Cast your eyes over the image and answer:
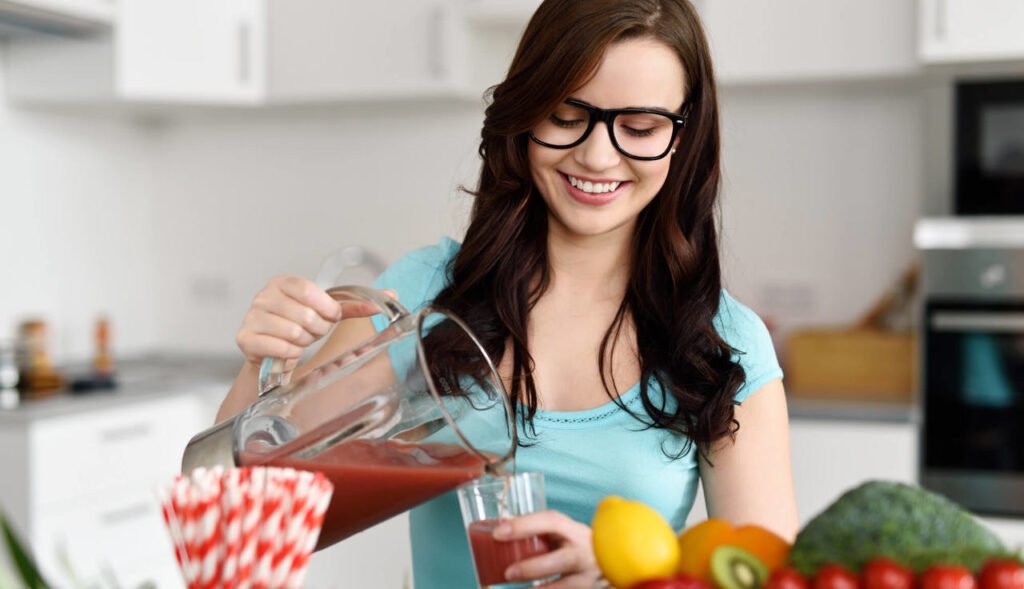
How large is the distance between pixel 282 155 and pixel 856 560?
3379 millimetres

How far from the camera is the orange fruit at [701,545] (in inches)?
26.8

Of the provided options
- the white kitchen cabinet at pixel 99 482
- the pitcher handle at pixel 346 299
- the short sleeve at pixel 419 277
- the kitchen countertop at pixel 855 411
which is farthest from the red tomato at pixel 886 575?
the white kitchen cabinet at pixel 99 482

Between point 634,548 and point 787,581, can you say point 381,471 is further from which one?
point 787,581

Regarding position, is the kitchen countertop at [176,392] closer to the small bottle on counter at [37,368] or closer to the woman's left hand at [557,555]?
the small bottle on counter at [37,368]

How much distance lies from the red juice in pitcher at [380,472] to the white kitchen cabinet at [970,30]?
228 centimetres

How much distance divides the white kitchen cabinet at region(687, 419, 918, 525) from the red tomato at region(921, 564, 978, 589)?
2182 mm

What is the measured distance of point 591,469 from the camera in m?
1.22

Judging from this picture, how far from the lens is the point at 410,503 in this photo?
0.83m

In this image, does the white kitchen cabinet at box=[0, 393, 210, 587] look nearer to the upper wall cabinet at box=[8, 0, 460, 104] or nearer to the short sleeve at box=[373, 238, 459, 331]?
the upper wall cabinet at box=[8, 0, 460, 104]

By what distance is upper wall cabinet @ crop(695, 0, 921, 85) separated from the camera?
2842 mm

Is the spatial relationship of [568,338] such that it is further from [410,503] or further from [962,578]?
[962,578]

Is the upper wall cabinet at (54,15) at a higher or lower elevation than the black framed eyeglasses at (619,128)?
higher

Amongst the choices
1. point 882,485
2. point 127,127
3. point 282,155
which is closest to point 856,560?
point 882,485

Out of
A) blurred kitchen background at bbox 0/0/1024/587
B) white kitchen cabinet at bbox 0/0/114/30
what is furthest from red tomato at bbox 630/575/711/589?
white kitchen cabinet at bbox 0/0/114/30
